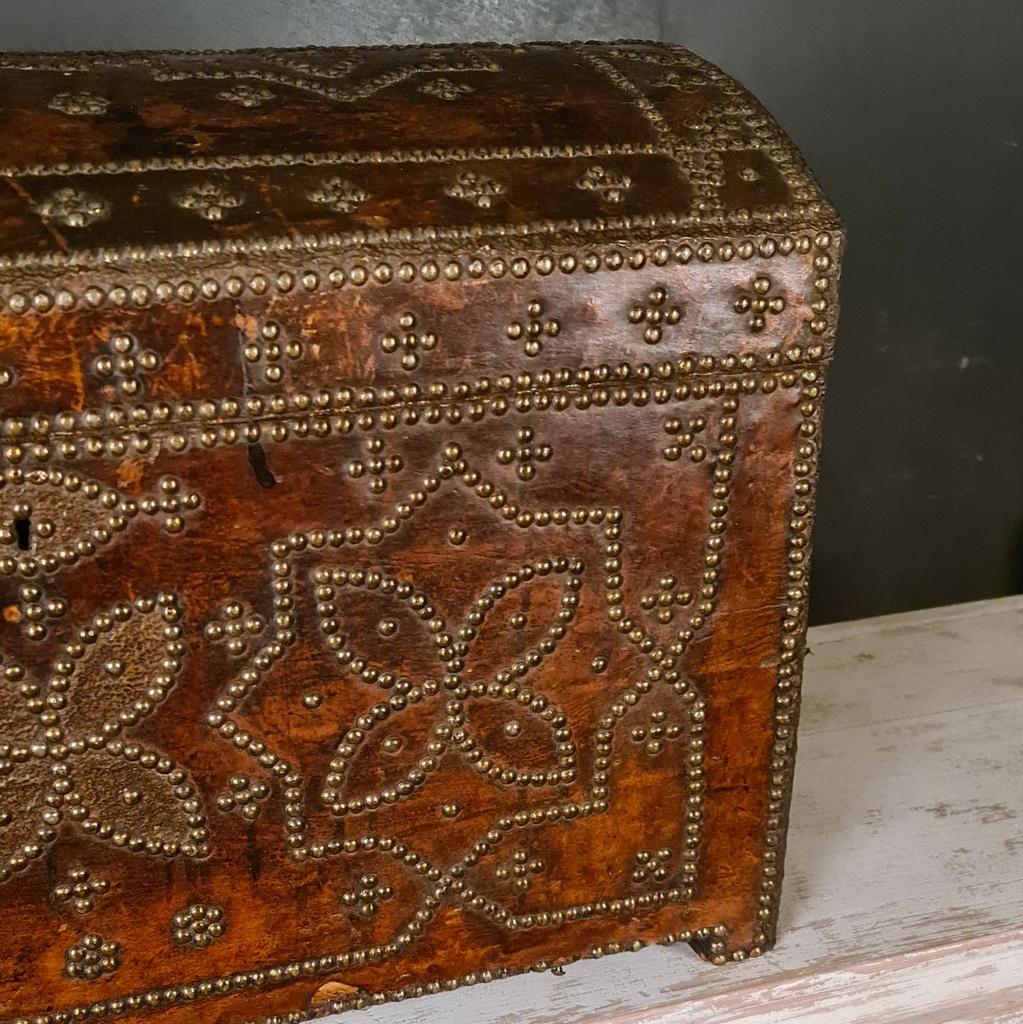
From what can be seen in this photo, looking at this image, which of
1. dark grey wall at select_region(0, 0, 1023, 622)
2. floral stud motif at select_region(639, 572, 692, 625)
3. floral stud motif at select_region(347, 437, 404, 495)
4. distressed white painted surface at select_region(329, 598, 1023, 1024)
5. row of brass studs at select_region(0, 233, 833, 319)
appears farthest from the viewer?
dark grey wall at select_region(0, 0, 1023, 622)

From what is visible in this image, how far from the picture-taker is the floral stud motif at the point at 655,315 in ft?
3.18

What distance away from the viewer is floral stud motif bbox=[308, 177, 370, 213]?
0.93m

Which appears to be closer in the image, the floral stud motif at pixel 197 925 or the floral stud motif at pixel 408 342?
the floral stud motif at pixel 408 342

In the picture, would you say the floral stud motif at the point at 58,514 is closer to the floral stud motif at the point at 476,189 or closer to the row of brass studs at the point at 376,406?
the row of brass studs at the point at 376,406

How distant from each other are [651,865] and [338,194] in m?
0.65

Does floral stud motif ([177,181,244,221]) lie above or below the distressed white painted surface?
above

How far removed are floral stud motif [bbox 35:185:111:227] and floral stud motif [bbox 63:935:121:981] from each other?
0.55 m

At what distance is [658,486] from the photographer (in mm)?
1025

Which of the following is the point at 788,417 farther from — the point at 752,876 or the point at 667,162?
the point at 752,876

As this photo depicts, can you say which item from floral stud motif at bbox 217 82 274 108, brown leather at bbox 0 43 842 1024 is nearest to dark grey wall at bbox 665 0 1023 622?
brown leather at bbox 0 43 842 1024

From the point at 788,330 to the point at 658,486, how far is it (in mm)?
160

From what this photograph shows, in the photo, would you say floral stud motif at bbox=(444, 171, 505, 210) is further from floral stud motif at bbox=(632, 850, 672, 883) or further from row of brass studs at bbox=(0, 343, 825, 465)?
floral stud motif at bbox=(632, 850, 672, 883)

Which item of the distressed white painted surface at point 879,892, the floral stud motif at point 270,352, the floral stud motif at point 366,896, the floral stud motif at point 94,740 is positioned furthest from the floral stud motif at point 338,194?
the distressed white painted surface at point 879,892

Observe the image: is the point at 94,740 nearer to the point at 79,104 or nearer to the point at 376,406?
the point at 376,406
